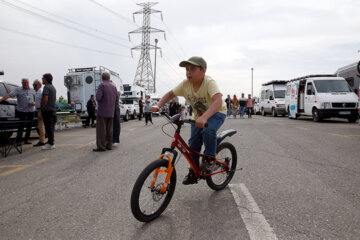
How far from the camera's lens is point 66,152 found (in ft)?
22.6

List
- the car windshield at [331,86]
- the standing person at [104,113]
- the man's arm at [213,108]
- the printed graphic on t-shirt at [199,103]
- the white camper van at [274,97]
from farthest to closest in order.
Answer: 1. the white camper van at [274,97]
2. the car windshield at [331,86]
3. the standing person at [104,113]
4. the printed graphic on t-shirt at [199,103]
5. the man's arm at [213,108]

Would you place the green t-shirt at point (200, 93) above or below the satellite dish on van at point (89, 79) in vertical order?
below

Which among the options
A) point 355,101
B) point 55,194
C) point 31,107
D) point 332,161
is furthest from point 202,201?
point 355,101

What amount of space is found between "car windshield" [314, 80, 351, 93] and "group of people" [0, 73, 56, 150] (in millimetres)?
13661

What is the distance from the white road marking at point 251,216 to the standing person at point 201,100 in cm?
53

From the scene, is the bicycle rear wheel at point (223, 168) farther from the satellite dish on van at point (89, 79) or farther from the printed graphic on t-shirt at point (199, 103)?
the satellite dish on van at point (89, 79)

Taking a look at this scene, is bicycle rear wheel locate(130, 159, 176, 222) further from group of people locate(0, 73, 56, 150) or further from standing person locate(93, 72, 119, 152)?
group of people locate(0, 73, 56, 150)

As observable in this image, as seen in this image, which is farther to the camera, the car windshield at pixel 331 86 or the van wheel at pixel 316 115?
the car windshield at pixel 331 86

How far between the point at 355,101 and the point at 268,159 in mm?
11480

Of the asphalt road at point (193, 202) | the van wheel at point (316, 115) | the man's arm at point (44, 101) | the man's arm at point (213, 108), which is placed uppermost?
the man's arm at point (44, 101)

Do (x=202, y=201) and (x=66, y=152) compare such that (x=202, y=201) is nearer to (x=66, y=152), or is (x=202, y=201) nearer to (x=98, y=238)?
(x=98, y=238)

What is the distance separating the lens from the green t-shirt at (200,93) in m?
3.11

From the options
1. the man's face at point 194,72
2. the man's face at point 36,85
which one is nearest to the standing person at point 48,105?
the man's face at point 36,85

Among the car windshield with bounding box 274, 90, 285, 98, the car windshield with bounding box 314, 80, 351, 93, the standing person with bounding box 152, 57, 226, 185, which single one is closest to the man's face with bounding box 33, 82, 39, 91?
the standing person with bounding box 152, 57, 226, 185
